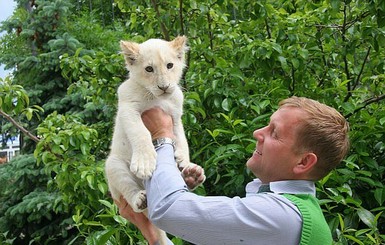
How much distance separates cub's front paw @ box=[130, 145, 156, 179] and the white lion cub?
66 mm

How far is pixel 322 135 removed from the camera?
157cm

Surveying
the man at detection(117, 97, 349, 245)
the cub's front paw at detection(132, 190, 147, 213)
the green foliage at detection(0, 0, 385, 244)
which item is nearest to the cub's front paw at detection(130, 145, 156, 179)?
the man at detection(117, 97, 349, 245)

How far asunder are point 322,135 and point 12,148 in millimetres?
5667

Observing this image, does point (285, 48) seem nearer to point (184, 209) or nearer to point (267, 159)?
point (267, 159)

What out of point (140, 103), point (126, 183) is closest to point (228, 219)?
point (126, 183)

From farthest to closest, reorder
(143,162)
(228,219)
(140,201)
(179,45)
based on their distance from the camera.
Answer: (179,45) → (140,201) → (143,162) → (228,219)

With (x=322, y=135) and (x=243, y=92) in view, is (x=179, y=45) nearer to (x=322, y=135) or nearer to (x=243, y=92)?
(x=322, y=135)

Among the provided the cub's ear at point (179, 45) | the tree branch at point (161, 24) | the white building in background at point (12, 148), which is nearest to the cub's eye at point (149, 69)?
the cub's ear at point (179, 45)

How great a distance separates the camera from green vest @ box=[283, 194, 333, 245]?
4.82ft

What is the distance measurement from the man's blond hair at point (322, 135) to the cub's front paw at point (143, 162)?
449mm

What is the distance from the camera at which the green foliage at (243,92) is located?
2.91 metres

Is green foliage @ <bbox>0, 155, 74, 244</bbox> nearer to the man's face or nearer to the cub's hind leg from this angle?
the cub's hind leg

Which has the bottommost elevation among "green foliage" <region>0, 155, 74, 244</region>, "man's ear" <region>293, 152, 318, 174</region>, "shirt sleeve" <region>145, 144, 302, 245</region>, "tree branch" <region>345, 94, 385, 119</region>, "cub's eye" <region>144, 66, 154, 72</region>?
"green foliage" <region>0, 155, 74, 244</region>

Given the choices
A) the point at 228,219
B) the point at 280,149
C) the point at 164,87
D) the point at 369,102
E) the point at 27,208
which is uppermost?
the point at 164,87
